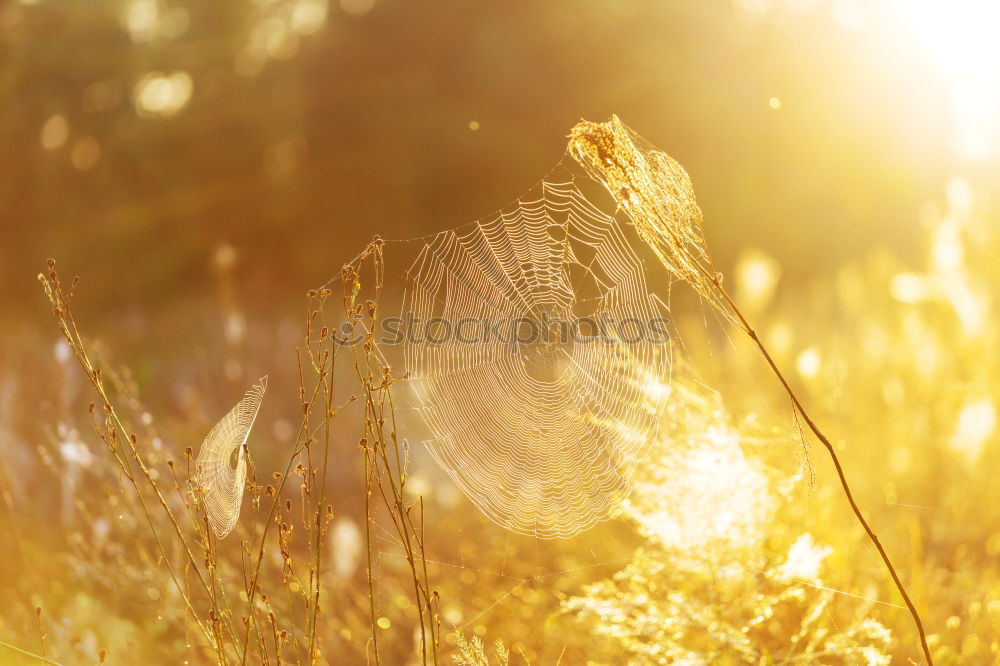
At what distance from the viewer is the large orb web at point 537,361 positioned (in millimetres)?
2227

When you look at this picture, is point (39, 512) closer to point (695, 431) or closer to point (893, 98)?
point (695, 431)

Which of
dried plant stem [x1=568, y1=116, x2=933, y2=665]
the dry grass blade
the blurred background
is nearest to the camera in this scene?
dried plant stem [x1=568, y1=116, x2=933, y2=665]

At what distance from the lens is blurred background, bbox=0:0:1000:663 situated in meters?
2.18

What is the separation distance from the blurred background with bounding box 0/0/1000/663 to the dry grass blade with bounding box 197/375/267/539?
3.21ft

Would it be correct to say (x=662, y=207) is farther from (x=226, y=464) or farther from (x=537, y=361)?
(x=537, y=361)

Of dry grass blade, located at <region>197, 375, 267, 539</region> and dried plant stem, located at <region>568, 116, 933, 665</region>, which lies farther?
dry grass blade, located at <region>197, 375, 267, 539</region>

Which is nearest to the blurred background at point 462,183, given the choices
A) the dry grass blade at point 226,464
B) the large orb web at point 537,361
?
the large orb web at point 537,361

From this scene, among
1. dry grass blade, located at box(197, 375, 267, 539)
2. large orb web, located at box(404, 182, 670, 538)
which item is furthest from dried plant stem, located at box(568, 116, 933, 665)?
large orb web, located at box(404, 182, 670, 538)

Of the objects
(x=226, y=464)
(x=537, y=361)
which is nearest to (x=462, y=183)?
(x=537, y=361)

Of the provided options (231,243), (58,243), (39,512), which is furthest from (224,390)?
(58,243)

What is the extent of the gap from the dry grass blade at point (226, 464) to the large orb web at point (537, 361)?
66cm

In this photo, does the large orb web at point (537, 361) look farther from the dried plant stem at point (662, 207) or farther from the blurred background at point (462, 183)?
the dried plant stem at point (662, 207)

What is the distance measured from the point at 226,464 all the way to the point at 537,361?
1.43 m

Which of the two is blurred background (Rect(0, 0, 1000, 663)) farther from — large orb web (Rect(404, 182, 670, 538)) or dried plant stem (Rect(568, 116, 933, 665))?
dried plant stem (Rect(568, 116, 933, 665))
